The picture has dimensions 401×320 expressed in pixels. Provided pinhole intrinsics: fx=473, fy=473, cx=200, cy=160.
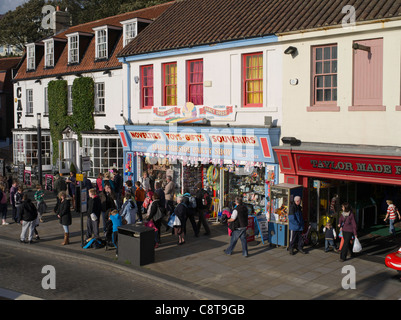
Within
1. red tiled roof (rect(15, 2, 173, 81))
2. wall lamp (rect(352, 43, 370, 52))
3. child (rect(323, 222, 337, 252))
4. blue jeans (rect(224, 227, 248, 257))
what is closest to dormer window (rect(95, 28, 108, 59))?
red tiled roof (rect(15, 2, 173, 81))

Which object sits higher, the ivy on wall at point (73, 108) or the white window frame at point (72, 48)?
the white window frame at point (72, 48)

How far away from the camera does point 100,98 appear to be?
84.7 feet

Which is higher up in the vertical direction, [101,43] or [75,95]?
[101,43]

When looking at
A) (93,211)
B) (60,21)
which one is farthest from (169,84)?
(60,21)

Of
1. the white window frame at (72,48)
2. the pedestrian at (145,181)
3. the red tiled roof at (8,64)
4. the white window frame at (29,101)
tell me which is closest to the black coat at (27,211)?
the pedestrian at (145,181)

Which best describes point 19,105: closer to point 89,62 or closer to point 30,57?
point 30,57

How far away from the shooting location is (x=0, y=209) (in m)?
18.7

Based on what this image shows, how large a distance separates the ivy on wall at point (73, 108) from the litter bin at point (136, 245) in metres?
14.0

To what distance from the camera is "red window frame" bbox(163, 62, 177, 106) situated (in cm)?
1923

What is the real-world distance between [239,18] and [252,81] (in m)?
2.85

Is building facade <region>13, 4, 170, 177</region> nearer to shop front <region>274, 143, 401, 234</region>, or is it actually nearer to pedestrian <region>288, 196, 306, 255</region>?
shop front <region>274, 143, 401, 234</region>

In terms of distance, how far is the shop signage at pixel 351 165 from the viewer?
12.8 meters

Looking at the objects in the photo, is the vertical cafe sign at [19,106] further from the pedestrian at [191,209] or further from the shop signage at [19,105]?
the pedestrian at [191,209]

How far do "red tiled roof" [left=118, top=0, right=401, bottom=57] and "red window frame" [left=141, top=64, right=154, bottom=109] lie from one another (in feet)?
2.91
